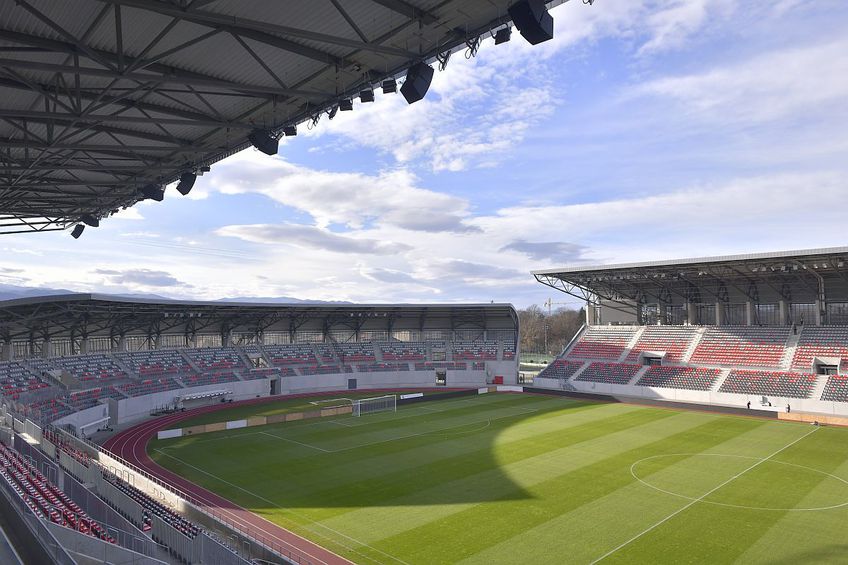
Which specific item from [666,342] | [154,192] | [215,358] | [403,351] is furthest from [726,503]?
[215,358]

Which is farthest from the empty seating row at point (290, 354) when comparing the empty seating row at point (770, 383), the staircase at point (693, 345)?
the empty seating row at point (770, 383)

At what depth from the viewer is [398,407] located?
50.5m

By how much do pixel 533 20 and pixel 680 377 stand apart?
2051 inches

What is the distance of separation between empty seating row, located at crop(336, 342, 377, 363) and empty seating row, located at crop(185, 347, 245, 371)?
12.6m

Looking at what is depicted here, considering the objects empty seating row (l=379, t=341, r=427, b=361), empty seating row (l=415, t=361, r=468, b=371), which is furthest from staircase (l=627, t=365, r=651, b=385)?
empty seating row (l=379, t=341, r=427, b=361)

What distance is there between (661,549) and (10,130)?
84.8 feet

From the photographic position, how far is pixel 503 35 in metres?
10.8

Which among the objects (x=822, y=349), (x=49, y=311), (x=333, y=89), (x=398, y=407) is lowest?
(x=398, y=407)

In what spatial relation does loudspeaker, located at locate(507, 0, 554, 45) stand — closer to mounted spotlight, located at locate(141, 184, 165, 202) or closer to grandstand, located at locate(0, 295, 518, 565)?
grandstand, located at locate(0, 295, 518, 565)

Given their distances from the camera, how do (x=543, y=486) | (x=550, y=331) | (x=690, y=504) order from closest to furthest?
(x=690, y=504) < (x=543, y=486) < (x=550, y=331)

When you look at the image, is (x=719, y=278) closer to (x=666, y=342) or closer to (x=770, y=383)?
(x=666, y=342)

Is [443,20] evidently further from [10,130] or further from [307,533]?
[307,533]

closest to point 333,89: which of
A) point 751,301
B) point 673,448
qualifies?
point 673,448

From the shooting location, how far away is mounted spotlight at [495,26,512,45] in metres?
10.8
